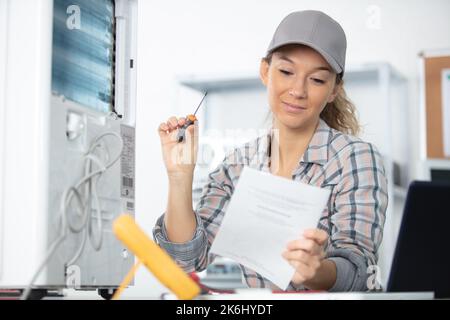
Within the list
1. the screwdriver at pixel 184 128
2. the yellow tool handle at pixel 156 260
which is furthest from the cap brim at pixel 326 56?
the yellow tool handle at pixel 156 260

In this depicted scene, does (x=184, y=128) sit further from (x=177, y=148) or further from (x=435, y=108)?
(x=435, y=108)

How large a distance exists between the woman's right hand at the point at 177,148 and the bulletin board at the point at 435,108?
4.23ft

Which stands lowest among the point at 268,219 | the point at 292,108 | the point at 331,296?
the point at 331,296

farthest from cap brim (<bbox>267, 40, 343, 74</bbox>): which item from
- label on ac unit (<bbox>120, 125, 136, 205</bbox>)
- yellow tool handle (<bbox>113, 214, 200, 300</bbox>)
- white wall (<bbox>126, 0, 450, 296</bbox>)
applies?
yellow tool handle (<bbox>113, 214, 200, 300</bbox>)

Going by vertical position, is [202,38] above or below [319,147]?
above

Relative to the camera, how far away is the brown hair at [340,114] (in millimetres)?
1336

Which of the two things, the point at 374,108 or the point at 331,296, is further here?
the point at 374,108

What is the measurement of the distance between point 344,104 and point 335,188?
0.90ft

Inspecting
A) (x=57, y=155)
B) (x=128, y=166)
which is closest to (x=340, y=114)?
(x=128, y=166)

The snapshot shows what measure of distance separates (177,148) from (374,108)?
1254 millimetres

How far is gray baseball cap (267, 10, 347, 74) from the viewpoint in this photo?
117 cm

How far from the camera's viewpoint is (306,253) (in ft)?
2.80

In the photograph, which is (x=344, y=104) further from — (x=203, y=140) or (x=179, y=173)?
(x=179, y=173)

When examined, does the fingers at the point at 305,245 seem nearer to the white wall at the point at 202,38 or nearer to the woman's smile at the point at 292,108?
the white wall at the point at 202,38
